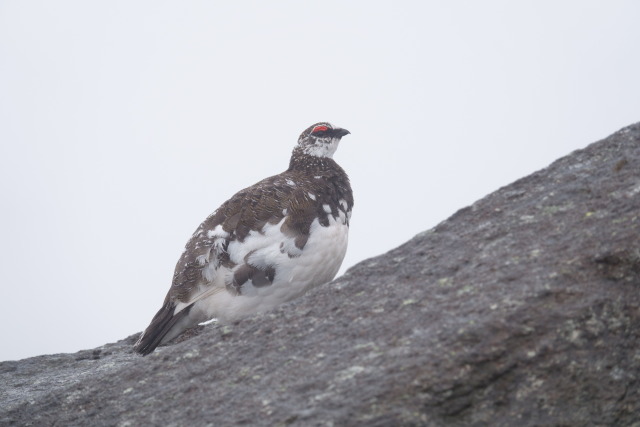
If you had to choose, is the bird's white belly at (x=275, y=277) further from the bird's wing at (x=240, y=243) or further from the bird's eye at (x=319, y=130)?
the bird's eye at (x=319, y=130)

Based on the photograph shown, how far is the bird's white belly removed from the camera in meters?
5.09

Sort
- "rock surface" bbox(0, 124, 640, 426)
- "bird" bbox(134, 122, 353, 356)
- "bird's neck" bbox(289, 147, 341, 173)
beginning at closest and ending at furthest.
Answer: "rock surface" bbox(0, 124, 640, 426)
"bird" bbox(134, 122, 353, 356)
"bird's neck" bbox(289, 147, 341, 173)

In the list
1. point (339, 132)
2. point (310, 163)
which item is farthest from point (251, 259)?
point (339, 132)

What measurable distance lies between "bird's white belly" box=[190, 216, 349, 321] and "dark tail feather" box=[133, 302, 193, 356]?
0.41 ft

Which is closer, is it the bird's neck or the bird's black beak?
the bird's neck

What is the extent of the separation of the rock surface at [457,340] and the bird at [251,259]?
54.1 inches

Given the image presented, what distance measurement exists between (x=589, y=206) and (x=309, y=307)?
123 centimetres

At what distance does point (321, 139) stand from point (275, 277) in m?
1.62

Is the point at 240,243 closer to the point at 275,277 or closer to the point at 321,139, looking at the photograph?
the point at 275,277

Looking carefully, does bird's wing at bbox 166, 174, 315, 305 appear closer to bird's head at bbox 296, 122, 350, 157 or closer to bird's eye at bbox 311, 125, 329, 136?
bird's head at bbox 296, 122, 350, 157

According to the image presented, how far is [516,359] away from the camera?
2.61 metres

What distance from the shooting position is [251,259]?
5098 millimetres

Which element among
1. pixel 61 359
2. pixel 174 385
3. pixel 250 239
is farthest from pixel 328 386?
pixel 61 359

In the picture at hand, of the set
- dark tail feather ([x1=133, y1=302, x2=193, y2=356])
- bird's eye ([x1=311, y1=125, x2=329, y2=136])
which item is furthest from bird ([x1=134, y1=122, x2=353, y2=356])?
bird's eye ([x1=311, y1=125, x2=329, y2=136])
